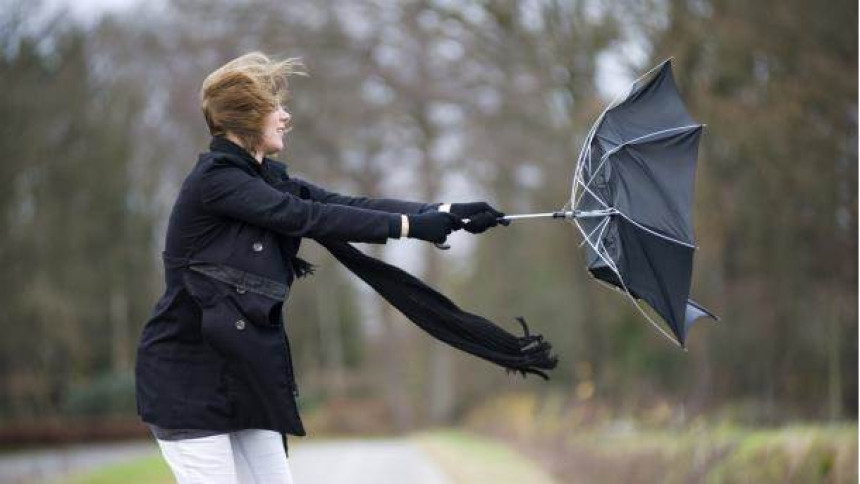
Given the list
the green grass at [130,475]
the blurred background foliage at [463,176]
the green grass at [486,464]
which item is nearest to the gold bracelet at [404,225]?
the blurred background foliage at [463,176]

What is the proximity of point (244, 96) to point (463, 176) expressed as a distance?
2841 cm

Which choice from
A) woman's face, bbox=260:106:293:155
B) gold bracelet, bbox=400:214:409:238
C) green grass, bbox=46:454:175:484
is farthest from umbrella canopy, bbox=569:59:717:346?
green grass, bbox=46:454:175:484

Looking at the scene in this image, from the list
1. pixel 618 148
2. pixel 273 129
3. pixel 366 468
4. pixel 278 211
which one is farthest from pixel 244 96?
pixel 366 468

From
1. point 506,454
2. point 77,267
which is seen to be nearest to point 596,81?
point 506,454

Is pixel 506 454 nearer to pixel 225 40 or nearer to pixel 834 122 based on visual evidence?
pixel 834 122

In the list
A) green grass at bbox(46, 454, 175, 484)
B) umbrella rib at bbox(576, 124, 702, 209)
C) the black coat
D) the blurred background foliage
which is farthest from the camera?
the blurred background foliage

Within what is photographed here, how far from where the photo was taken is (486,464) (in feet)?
53.0

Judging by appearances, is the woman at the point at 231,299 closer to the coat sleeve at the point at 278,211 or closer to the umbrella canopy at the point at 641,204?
the coat sleeve at the point at 278,211

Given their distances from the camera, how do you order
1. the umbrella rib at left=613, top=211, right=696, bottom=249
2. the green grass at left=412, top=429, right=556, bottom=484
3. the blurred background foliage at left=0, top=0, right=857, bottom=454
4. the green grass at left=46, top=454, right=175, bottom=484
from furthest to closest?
the blurred background foliage at left=0, top=0, right=857, bottom=454, the green grass at left=46, top=454, right=175, bottom=484, the green grass at left=412, top=429, right=556, bottom=484, the umbrella rib at left=613, top=211, right=696, bottom=249

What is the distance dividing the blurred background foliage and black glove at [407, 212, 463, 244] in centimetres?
722

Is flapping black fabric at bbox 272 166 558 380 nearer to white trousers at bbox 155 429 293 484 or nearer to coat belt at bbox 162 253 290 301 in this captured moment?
coat belt at bbox 162 253 290 301

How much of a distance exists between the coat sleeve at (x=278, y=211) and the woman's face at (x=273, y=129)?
0.15 meters

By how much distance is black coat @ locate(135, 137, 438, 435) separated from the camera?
158 inches

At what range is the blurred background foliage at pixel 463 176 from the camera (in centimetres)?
1686
